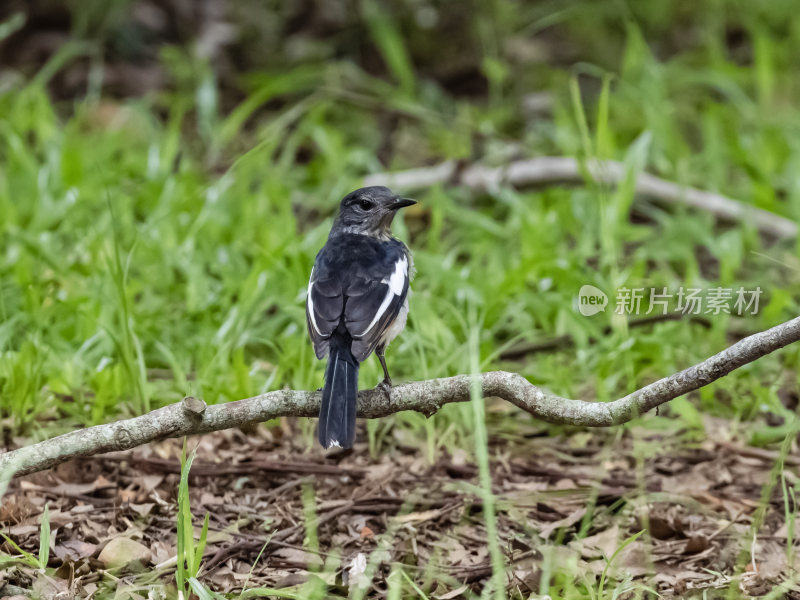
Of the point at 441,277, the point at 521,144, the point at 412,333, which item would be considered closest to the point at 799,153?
the point at 521,144

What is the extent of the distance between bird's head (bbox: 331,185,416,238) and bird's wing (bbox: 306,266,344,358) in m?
0.71

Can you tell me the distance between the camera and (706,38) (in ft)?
27.5

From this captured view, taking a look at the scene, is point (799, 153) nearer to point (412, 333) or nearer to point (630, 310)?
point (630, 310)

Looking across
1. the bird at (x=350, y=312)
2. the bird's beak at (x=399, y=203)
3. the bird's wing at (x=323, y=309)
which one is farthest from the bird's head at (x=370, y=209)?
the bird's wing at (x=323, y=309)

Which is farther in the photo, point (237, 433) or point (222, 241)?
point (222, 241)

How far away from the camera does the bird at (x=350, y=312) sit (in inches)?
115

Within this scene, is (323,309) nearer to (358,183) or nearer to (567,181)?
(358,183)

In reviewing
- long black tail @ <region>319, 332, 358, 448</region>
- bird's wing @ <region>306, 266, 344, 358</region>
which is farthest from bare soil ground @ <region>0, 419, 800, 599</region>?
bird's wing @ <region>306, 266, 344, 358</region>

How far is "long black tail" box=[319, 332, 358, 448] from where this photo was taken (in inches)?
113

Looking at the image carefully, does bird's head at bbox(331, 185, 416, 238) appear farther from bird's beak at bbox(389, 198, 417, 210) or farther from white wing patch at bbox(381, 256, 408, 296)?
white wing patch at bbox(381, 256, 408, 296)

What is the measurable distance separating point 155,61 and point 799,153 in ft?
17.0

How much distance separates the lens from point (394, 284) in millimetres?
3457

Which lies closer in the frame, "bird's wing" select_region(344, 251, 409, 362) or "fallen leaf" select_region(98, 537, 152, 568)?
"fallen leaf" select_region(98, 537, 152, 568)

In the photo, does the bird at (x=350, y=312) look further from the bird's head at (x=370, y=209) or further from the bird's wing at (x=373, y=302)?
the bird's head at (x=370, y=209)
